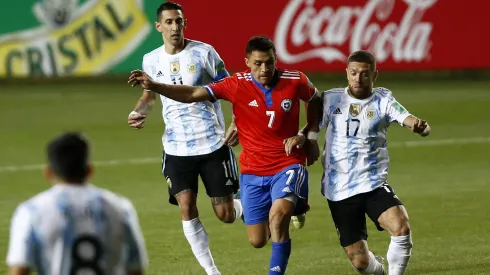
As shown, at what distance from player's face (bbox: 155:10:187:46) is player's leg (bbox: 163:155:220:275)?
1.00 m

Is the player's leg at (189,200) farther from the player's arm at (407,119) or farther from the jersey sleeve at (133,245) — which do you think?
the jersey sleeve at (133,245)

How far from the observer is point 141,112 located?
8898 mm

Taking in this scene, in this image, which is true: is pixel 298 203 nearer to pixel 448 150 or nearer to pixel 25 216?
pixel 25 216

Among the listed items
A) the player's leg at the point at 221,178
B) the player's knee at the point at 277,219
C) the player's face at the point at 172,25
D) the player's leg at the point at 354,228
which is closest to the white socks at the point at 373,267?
the player's leg at the point at 354,228

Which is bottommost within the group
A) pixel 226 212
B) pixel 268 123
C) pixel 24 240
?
pixel 226 212

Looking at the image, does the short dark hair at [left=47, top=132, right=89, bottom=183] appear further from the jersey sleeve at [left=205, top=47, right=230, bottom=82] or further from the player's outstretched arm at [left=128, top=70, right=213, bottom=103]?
the jersey sleeve at [left=205, top=47, right=230, bottom=82]

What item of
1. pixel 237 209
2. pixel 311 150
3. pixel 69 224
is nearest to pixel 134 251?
pixel 69 224

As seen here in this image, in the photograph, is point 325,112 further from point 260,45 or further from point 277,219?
point 277,219

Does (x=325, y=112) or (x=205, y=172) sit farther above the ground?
(x=325, y=112)

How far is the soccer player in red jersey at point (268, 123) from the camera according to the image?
26.8 feet

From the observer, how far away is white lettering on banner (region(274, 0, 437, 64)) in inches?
930

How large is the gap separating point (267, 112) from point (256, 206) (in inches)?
30.2

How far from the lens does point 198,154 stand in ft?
30.4

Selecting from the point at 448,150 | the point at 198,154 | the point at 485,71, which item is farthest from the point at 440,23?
the point at 198,154
